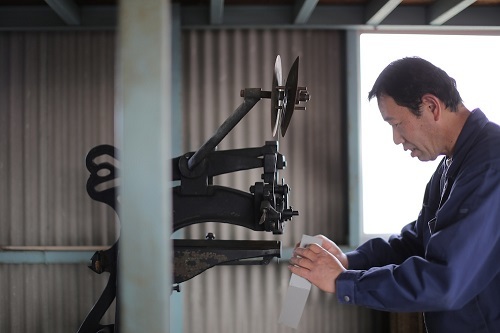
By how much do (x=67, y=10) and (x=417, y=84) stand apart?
2.57 metres

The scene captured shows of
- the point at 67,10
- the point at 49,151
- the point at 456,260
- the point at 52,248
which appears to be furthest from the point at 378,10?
the point at 52,248

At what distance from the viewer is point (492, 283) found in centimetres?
175

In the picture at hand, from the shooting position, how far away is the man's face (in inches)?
77.0

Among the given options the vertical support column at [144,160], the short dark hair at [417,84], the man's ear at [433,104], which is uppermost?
the short dark hair at [417,84]

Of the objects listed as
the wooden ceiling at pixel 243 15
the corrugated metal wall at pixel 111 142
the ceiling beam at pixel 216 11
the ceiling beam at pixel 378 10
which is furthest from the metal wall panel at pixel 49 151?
the ceiling beam at pixel 378 10

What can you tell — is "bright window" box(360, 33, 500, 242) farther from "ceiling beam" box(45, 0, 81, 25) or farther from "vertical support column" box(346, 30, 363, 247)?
"ceiling beam" box(45, 0, 81, 25)

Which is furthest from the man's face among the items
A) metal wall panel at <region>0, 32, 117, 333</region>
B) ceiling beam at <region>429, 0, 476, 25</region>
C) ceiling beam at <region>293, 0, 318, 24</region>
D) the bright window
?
metal wall panel at <region>0, 32, 117, 333</region>

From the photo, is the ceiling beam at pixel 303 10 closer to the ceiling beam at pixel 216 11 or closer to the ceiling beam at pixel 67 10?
the ceiling beam at pixel 216 11

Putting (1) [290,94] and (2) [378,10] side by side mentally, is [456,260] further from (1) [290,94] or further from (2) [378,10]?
(2) [378,10]

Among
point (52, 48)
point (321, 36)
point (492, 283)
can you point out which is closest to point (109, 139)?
point (52, 48)

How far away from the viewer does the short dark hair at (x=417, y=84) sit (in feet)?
6.28

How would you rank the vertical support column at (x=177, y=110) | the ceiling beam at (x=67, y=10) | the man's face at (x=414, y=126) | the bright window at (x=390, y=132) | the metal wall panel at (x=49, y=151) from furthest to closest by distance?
the bright window at (x=390, y=132) → the metal wall panel at (x=49, y=151) → the vertical support column at (x=177, y=110) → the ceiling beam at (x=67, y=10) → the man's face at (x=414, y=126)

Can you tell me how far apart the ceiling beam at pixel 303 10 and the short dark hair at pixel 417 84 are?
1.65 m

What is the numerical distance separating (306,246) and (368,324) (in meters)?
2.24
